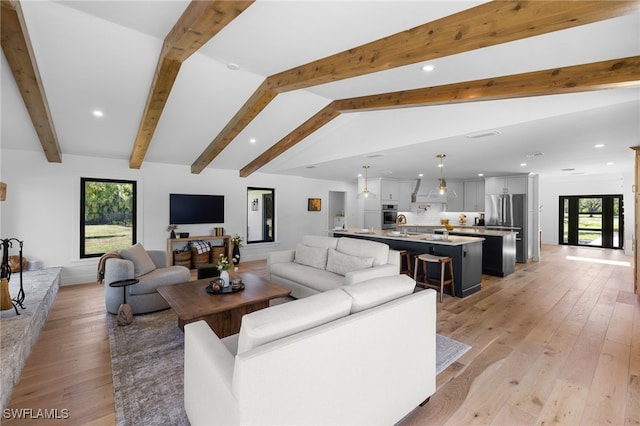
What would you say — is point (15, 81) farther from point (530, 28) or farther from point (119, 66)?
point (530, 28)

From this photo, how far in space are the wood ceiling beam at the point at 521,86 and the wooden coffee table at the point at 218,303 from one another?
281cm

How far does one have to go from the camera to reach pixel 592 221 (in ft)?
33.1

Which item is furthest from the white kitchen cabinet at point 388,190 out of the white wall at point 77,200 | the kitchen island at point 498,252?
the white wall at point 77,200

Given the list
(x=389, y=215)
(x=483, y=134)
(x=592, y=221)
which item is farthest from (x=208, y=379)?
(x=592, y=221)

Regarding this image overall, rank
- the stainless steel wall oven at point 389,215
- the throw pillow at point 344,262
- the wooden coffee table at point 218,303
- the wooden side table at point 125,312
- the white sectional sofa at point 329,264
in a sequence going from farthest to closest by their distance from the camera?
the stainless steel wall oven at point 389,215
the throw pillow at point 344,262
the white sectional sofa at point 329,264
the wooden side table at point 125,312
the wooden coffee table at point 218,303

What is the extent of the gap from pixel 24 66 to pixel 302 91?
3007 mm

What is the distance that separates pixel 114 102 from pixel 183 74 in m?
1.17

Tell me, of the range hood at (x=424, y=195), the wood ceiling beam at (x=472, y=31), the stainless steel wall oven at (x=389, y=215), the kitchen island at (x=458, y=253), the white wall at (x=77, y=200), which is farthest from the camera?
the range hood at (x=424, y=195)

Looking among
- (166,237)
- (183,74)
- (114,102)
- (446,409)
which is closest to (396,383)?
(446,409)

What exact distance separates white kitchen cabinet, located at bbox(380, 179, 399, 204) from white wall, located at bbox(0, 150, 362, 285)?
9.72 feet

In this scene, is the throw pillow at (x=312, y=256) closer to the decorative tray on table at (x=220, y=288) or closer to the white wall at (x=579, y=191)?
the decorative tray on table at (x=220, y=288)

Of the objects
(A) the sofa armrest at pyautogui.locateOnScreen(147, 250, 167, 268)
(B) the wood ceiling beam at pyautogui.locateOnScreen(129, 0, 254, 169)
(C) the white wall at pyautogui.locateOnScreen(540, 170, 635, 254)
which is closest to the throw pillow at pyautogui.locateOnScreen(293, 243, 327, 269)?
(A) the sofa armrest at pyautogui.locateOnScreen(147, 250, 167, 268)

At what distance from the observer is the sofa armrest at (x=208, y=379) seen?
1303mm

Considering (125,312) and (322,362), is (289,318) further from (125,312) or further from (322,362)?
(125,312)
